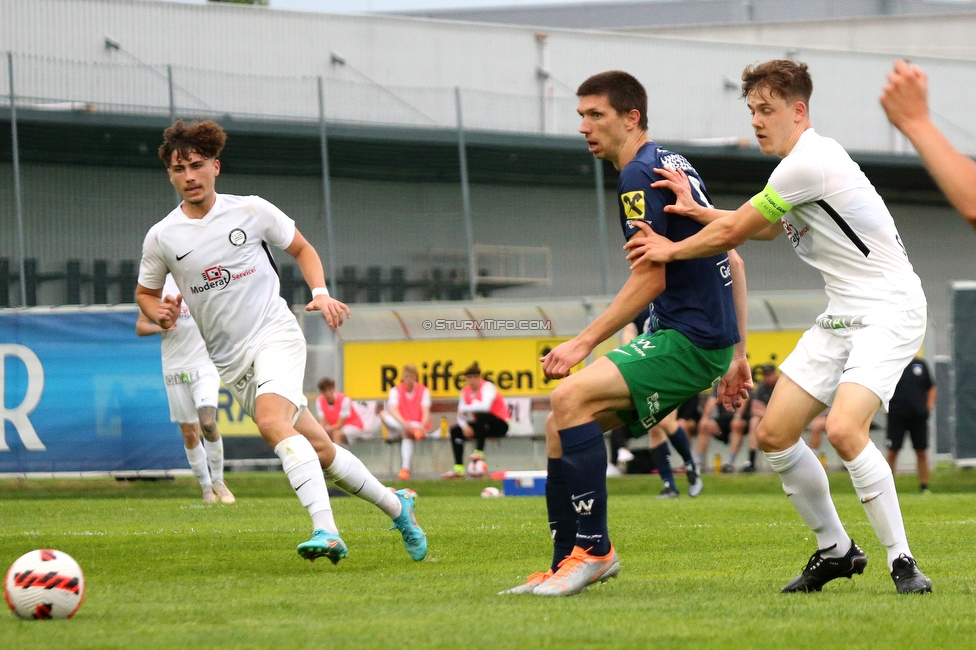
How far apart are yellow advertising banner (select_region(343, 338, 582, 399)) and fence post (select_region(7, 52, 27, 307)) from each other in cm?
504

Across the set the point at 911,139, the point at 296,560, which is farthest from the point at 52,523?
the point at 911,139

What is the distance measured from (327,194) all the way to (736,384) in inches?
665

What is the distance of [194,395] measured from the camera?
13898mm

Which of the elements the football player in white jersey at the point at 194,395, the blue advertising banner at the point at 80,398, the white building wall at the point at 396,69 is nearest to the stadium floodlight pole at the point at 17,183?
the white building wall at the point at 396,69

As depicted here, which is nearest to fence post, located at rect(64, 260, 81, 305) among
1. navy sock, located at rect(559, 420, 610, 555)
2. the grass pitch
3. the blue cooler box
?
the blue cooler box

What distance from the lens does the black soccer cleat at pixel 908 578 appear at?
231 inches

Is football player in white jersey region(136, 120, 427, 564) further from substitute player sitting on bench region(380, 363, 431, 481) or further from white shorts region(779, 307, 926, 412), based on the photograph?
substitute player sitting on bench region(380, 363, 431, 481)

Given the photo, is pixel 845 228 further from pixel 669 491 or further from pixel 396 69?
pixel 396 69

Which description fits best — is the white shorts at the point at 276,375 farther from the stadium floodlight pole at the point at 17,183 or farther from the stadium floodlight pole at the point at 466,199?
the stadium floodlight pole at the point at 466,199

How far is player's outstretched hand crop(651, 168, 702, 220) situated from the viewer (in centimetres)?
588

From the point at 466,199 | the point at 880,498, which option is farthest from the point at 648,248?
the point at 466,199

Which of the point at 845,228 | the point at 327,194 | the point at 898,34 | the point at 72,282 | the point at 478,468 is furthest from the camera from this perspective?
the point at 898,34

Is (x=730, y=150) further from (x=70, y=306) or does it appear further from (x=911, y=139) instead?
(x=911, y=139)

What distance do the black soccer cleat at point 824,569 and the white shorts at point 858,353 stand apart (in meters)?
0.70
